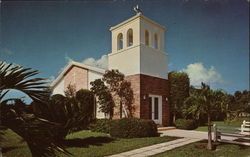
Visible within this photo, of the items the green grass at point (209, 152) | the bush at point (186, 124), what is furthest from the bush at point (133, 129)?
the bush at point (186, 124)

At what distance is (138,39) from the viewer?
1104cm

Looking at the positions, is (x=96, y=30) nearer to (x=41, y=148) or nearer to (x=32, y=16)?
(x=32, y=16)

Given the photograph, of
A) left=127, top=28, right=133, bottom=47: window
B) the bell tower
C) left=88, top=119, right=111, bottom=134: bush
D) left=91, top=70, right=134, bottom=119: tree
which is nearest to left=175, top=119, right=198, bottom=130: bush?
the bell tower

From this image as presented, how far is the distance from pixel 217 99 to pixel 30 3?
23.5 ft

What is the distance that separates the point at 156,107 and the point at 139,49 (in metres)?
4.19

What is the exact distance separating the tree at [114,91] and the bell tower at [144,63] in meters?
0.45

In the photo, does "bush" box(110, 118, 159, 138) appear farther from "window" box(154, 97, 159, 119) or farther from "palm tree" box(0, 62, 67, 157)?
"palm tree" box(0, 62, 67, 157)

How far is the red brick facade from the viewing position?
415 inches

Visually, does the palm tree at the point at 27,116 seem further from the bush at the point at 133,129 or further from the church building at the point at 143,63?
the church building at the point at 143,63

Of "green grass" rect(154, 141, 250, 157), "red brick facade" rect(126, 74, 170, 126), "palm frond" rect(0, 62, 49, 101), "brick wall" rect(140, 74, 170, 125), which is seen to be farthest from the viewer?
"brick wall" rect(140, 74, 170, 125)

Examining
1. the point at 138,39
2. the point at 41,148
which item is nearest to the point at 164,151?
the point at 41,148

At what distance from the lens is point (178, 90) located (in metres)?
12.3

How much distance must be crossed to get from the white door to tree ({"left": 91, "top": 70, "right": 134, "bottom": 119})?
159cm

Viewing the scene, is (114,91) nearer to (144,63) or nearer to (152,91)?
(152,91)
